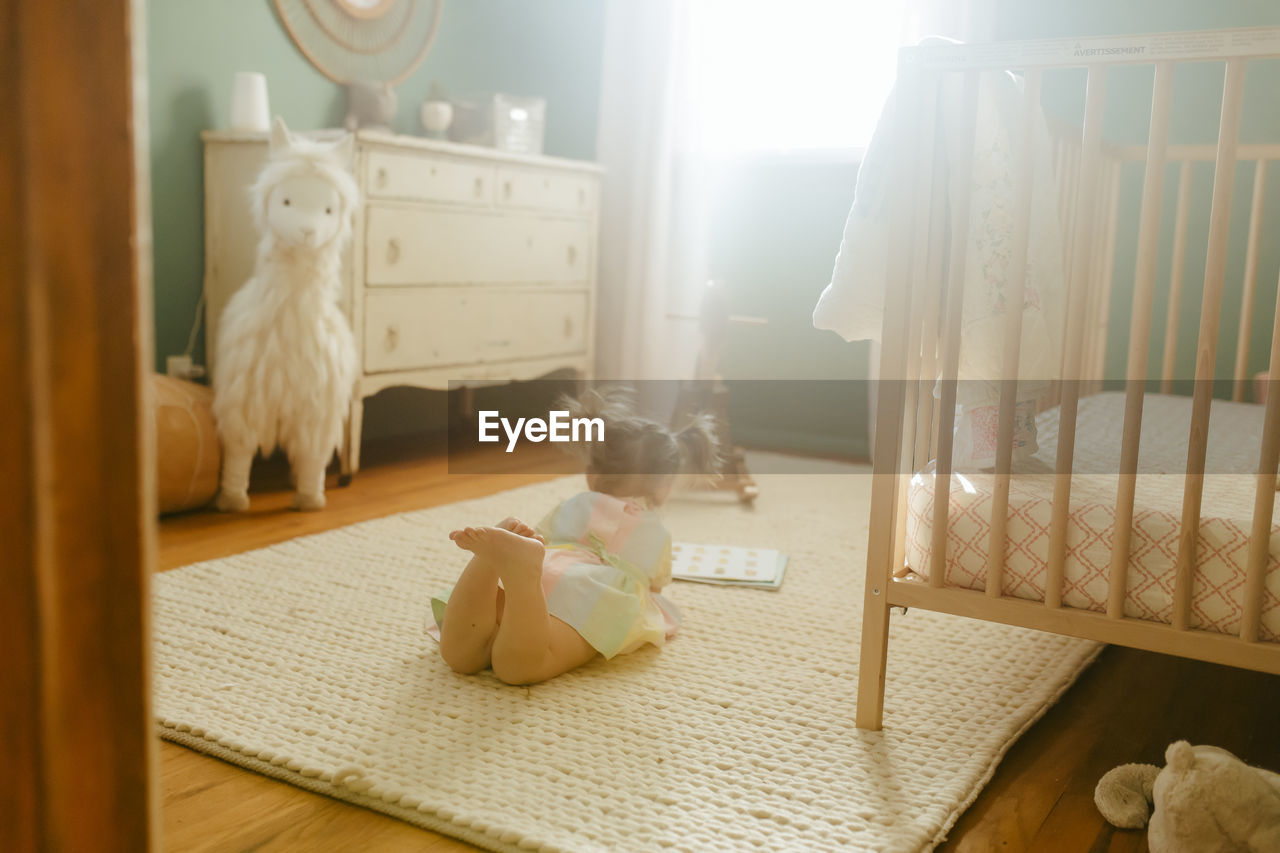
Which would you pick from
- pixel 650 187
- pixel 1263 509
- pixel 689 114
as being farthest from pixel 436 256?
pixel 1263 509

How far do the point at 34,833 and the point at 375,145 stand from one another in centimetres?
207

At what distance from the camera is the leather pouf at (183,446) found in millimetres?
2168

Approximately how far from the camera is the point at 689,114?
10.7 ft

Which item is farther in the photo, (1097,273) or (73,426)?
(1097,273)

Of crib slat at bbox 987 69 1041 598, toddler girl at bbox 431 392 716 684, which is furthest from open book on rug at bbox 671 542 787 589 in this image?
crib slat at bbox 987 69 1041 598

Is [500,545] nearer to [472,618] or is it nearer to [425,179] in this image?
[472,618]

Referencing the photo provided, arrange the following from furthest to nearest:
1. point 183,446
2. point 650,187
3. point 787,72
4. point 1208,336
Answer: point 650,187 → point 787,72 → point 183,446 → point 1208,336

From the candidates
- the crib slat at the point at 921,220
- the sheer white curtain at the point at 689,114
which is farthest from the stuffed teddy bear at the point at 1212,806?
the sheer white curtain at the point at 689,114

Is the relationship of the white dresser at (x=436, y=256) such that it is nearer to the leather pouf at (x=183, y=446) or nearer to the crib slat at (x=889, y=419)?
the leather pouf at (x=183, y=446)

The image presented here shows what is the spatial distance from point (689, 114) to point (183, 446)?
1805 mm

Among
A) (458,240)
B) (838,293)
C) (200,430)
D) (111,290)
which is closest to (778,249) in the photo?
(458,240)

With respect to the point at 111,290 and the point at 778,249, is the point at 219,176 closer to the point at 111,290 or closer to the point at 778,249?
the point at 778,249

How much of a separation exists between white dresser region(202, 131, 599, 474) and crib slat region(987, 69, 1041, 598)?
164 centimetres

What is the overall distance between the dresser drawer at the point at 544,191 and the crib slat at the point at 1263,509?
211 centimetres
